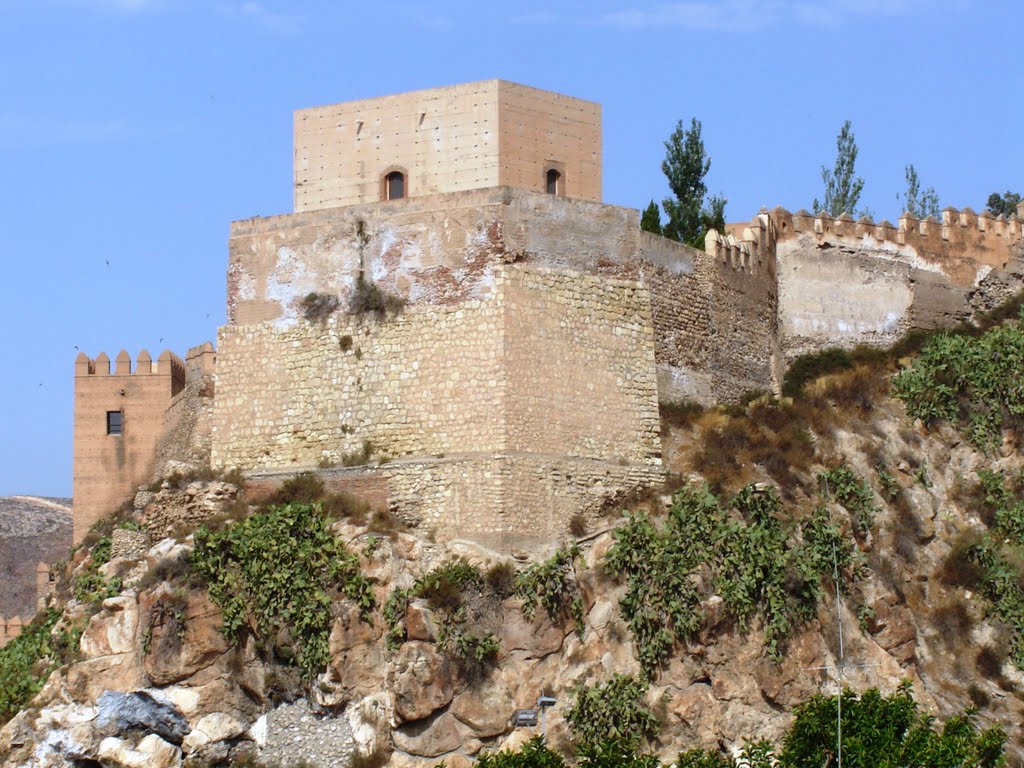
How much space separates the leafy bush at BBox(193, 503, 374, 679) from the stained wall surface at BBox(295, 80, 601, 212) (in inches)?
246

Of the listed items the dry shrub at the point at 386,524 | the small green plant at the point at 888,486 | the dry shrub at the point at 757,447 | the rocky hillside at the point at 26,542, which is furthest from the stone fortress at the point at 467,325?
the rocky hillside at the point at 26,542

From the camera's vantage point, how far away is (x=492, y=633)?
32.2 meters

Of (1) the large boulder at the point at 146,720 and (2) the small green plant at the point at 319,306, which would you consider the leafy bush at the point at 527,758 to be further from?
(2) the small green plant at the point at 319,306

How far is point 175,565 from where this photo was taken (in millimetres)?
33281

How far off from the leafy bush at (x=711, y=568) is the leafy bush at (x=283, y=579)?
13.0 ft

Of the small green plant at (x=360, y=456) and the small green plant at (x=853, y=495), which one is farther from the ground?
the small green plant at (x=360, y=456)

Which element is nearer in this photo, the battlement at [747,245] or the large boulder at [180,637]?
the large boulder at [180,637]

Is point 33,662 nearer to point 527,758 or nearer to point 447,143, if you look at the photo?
point 527,758

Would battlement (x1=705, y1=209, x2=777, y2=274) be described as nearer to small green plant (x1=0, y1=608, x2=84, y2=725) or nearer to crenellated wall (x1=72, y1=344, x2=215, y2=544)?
crenellated wall (x1=72, y1=344, x2=215, y2=544)

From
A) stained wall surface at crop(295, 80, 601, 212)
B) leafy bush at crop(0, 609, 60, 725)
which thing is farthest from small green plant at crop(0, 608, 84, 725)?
stained wall surface at crop(295, 80, 601, 212)

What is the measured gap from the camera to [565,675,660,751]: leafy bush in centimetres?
3116

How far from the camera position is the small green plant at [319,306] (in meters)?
35.7

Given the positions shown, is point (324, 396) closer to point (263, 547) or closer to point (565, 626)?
point (263, 547)

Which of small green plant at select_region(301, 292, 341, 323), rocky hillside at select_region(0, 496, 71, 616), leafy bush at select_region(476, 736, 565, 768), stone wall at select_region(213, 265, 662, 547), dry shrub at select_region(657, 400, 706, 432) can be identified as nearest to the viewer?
leafy bush at select_region(476, 736, 565, 768)
